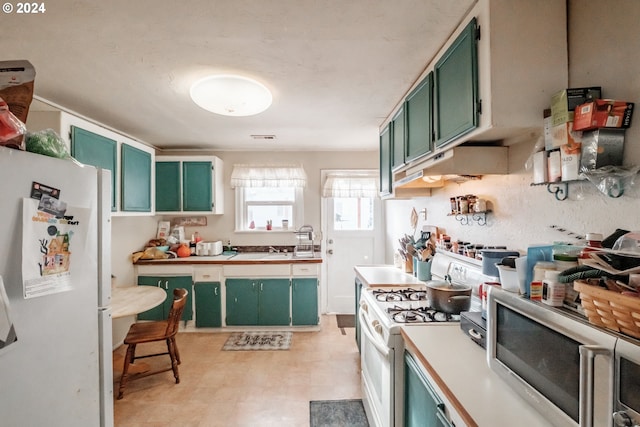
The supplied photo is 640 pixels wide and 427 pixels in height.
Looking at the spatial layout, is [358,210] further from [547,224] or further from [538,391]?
[538,391]

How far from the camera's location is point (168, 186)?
3.43 meters

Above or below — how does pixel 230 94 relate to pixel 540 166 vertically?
above

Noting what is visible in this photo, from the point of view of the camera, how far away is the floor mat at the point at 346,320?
11.3ft

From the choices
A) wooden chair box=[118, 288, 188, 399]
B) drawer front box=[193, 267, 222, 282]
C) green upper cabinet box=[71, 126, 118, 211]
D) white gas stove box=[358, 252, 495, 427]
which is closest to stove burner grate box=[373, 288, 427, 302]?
white gas stove box=[358, 252, 495, 427]

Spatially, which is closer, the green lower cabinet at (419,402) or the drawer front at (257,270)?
the green lower cabinet at (419,402)

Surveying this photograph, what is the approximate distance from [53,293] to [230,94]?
138 centimetres

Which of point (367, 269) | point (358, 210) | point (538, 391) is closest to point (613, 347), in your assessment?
point (538, 391)

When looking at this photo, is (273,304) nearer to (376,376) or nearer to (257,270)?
(257,270)

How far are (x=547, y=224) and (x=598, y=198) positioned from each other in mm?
241

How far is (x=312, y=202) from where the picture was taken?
3861mm

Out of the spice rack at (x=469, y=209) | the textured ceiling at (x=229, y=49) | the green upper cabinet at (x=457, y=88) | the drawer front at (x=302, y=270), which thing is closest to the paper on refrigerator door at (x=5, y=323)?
the textured ceiling at (x=229, y=49)

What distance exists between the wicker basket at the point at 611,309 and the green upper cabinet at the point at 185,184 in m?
3.45

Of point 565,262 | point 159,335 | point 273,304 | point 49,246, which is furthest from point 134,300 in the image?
point 565,262

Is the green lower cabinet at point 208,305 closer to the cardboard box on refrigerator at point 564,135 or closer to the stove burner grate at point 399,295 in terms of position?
the stove burner grate at point 399,295
